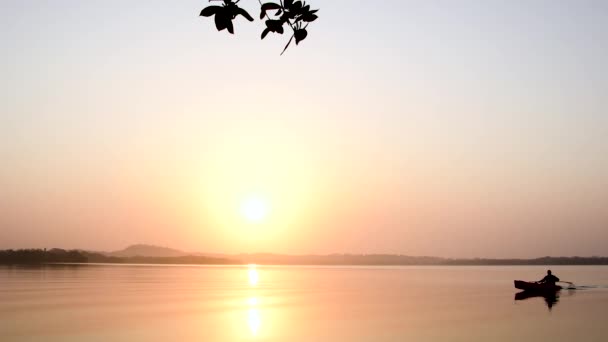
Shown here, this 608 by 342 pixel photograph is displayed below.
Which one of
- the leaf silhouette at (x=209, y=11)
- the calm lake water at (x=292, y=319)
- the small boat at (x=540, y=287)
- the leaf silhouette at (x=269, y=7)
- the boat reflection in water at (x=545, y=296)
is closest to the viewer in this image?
the leaf silhouette at (x=209, y=11)

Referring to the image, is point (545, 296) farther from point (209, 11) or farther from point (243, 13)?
point (209, 11)

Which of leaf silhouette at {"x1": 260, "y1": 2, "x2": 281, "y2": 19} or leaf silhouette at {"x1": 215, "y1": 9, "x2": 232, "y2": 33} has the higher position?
leaf silhouette at {"x1": 260, "y1": 2, "x2": 281, "y2": 19}

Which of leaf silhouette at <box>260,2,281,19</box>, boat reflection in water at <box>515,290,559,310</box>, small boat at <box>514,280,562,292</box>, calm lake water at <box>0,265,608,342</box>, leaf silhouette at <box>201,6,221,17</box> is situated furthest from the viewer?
small boat at <box>514,280,562,292</box>

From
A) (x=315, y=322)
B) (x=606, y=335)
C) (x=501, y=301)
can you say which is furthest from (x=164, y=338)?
(x=501, y=301)

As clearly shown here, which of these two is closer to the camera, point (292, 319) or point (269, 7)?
point (269, 7)

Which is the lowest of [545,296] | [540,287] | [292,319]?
[292,319]

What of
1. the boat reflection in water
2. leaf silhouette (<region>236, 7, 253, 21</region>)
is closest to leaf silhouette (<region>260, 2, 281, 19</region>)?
leaf silhouette (<region>236, 7, 253, 21</region>)

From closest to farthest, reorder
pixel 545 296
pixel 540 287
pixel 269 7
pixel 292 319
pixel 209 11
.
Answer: pixel 209 11 < pixel 269 7 < pixel 292 319 < pixel 540 287 < pixel 545 296

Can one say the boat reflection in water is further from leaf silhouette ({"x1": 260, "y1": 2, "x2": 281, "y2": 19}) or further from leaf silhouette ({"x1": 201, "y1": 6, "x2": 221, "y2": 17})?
leaf silhouette ({"x1": 201, "y1": 6, "x2": 221, "y2": 17})

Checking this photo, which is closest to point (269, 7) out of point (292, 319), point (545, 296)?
point (292, 319)

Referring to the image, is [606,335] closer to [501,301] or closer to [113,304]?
[501,301]

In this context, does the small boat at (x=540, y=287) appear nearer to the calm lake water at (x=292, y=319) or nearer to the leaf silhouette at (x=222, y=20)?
the calm lake water at (x=292, y=319)

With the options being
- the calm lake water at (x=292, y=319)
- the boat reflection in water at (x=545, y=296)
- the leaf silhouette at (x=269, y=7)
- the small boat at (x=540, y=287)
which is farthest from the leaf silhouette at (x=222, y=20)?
the small boat at (x=540, y=287)

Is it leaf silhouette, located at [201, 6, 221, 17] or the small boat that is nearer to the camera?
leaf silhouette, located at [201, 6, 221, 17]
